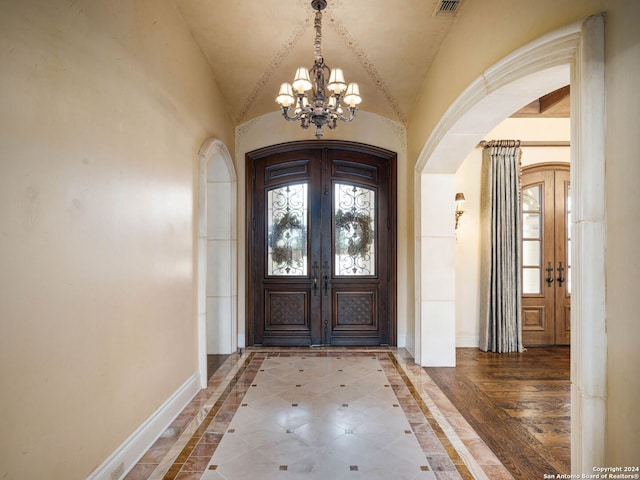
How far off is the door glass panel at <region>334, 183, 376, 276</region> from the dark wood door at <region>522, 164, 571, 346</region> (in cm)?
246

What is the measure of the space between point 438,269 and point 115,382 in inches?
155

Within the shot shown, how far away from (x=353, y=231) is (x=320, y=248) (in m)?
0.60

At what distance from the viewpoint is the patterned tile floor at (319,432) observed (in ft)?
8.61

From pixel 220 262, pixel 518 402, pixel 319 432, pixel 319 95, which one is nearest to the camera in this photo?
pixel 319 432

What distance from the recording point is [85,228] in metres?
2.18

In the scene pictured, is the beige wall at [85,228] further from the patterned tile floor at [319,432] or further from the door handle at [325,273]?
the door handle at [325,273]

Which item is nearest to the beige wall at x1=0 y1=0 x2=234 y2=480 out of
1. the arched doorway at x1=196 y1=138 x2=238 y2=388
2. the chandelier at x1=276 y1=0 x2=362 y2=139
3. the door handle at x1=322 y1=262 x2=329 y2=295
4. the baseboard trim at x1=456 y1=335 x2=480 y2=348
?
the chandelier at x1=276 y1=0 x2=362 y2=139

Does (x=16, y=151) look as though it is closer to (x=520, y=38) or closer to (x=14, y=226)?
(x=14, y=226)

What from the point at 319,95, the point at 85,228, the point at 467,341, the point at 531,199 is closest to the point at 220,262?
the point at 319,95

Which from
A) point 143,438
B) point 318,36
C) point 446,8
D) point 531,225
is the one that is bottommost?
point 143,438

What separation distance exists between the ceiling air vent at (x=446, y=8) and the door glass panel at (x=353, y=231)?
9.66ft

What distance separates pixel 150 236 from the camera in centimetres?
298

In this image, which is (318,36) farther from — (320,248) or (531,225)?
(531,225)

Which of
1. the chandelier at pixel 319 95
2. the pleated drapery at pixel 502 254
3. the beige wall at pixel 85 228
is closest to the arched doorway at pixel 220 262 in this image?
the beige wall at pixel 85 228
